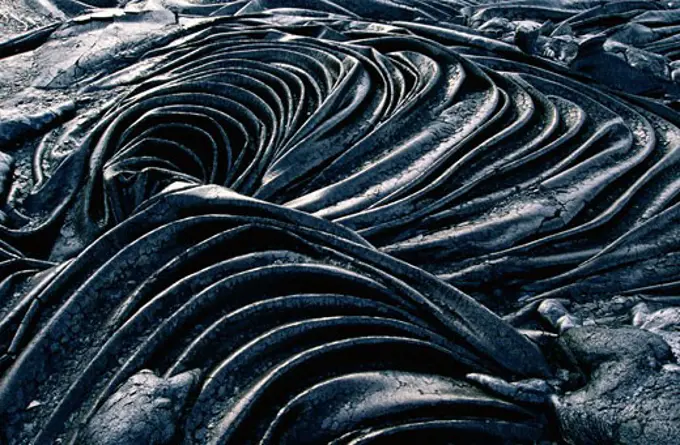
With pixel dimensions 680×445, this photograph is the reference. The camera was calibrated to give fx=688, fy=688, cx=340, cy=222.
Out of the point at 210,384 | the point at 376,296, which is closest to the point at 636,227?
→ the point at 376,296

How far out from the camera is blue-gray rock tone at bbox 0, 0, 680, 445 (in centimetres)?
156

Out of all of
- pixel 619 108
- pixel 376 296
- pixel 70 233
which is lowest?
pixel 70 233

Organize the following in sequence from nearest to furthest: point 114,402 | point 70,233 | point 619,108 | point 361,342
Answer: point 114,402 < point 361,342 < point 70,233 < point 619,108

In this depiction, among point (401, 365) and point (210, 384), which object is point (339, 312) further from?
point (210, 384)

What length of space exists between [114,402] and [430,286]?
812mm

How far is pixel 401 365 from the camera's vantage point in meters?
1.67

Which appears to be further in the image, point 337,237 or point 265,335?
point 337,237

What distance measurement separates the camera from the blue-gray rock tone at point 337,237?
156 cm

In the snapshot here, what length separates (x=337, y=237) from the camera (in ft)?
6.09

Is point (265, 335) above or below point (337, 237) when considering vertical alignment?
below

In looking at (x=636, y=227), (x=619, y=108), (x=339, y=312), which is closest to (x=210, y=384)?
(x=339, y=312)

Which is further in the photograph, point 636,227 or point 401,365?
point 636,227

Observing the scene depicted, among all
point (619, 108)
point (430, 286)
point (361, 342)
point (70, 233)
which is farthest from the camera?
point (619, 108)

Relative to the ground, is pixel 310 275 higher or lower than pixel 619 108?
lower
